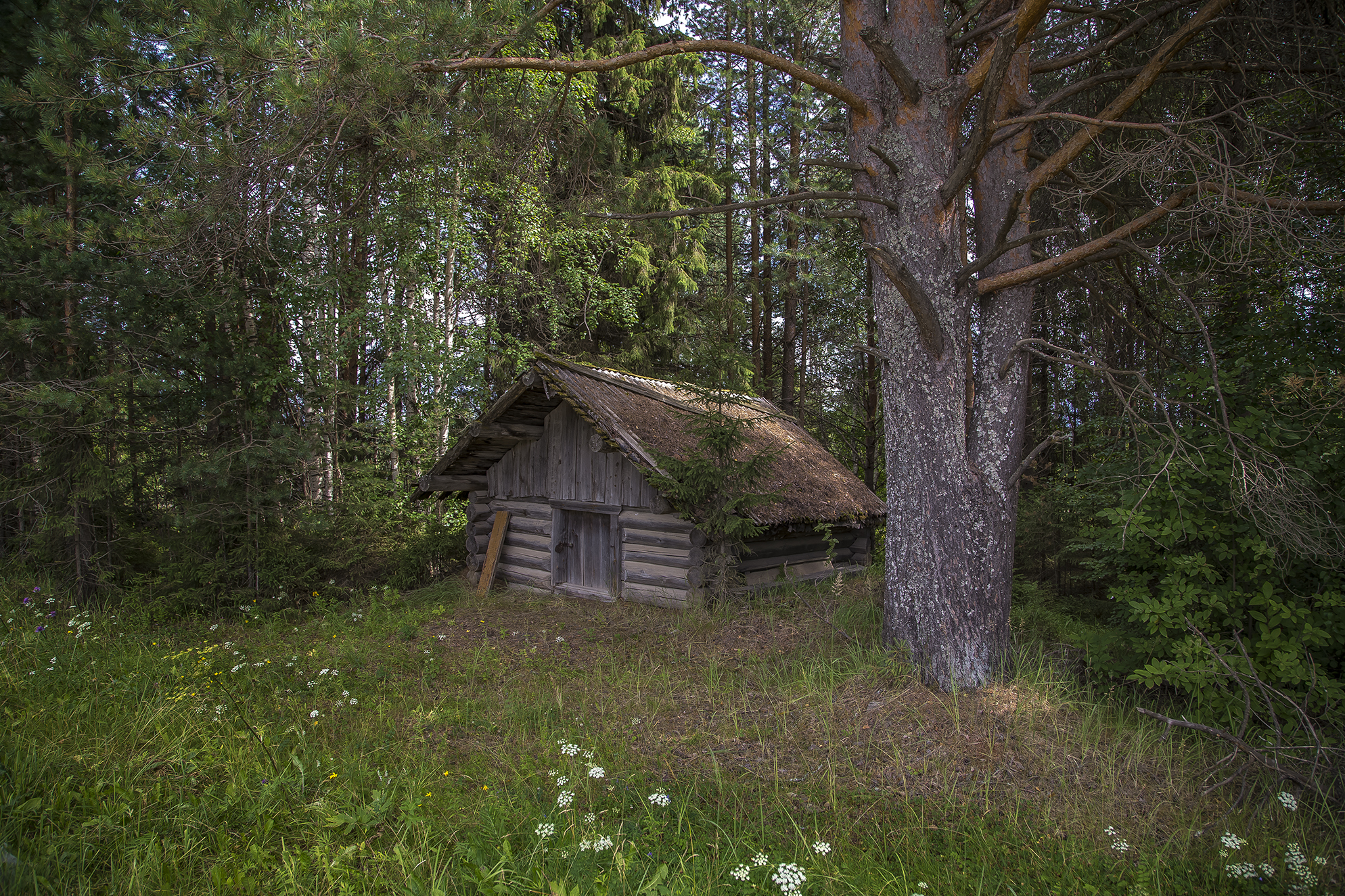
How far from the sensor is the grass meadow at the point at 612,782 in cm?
289

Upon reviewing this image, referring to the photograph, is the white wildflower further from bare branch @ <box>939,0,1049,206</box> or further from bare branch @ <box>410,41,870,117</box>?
bare branch @ <box>410,41,870,117</box>

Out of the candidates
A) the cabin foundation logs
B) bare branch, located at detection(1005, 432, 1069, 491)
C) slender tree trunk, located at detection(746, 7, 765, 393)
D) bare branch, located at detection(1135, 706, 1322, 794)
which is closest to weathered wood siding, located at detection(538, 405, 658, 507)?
the cabin foundation logs

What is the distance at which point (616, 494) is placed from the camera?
9734mm

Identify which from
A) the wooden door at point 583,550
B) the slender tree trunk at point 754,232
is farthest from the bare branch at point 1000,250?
the slender tree trunk at point 754,232

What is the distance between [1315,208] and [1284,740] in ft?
11.0

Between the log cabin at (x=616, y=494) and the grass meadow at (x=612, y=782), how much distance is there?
2.92 m

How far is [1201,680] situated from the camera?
4270 millimetres

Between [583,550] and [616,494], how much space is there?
1.46 metres

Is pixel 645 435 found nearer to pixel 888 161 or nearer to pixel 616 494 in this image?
pixel 616 494

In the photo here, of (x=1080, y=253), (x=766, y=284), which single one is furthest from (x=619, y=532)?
(x=766, y=284)

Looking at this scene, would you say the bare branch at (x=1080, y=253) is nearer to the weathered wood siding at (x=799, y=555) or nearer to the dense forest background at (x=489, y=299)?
the dense forest background at (x=489, y=299)

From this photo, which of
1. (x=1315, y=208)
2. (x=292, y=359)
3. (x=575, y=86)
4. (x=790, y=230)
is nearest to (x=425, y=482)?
(x=292, y=359)

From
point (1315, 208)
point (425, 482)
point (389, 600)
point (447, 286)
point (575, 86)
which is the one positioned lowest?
point (389, 600)

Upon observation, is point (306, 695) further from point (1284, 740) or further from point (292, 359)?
point (292, 359)
